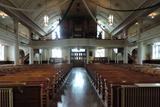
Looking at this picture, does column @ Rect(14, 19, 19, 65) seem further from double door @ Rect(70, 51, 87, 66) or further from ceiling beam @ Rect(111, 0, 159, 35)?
double door @ Rect(70, 51, 87, 66)

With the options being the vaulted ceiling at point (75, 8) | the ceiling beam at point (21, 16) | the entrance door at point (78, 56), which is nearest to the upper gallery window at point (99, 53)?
the entrance door at point (78, 56)

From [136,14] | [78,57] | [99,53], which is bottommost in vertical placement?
A: [78,57]

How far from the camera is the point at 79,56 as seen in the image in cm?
3023

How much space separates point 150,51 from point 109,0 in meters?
7.96

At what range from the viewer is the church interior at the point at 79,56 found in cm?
422

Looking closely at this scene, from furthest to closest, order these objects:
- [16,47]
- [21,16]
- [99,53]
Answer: [99,53] → [21,16] → [16,47]

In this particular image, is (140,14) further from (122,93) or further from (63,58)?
(63,58)

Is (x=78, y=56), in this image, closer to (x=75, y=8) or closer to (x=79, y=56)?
(x=79, y=56)

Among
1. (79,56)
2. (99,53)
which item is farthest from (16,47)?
(99,53)

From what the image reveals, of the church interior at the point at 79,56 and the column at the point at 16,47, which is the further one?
the column at the point at 16,47

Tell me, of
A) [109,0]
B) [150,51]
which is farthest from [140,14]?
[150,51]

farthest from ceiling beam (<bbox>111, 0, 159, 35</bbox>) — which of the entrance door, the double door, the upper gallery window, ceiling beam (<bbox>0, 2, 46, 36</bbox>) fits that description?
ceiling beam (<bbox>0, 2, 46, 36</bbox>)

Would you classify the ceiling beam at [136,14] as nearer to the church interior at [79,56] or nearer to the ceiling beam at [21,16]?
the church interior at [79,56]

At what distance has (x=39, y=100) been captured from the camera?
172 inches
